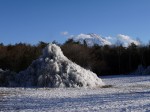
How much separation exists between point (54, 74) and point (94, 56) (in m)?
48.0

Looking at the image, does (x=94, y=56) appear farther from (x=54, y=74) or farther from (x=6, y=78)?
(x=54, y=74)

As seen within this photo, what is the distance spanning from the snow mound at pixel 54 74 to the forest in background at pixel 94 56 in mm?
27714

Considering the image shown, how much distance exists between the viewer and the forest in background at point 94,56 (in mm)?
68000

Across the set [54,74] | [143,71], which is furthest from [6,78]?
[143,71]

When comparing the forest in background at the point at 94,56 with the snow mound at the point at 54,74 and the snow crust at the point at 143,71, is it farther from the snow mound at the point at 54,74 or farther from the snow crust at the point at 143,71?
the snow mound at the point at 54,74

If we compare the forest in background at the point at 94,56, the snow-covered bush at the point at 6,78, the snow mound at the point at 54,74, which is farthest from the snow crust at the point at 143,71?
the snow-covered bush at the point at 6,78

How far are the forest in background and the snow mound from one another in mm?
27714

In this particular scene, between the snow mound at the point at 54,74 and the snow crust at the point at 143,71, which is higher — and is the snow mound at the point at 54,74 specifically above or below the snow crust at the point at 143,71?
below

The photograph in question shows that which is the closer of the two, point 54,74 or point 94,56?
point 54,74

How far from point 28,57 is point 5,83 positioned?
28.7 meters

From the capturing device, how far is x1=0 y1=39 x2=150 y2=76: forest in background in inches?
2677

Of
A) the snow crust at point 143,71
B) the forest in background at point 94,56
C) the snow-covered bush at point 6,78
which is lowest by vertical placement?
the snow-covered bush at point 6,78

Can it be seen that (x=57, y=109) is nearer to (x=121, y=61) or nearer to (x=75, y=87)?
(x=75, y=87)

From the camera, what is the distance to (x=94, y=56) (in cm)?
8350
